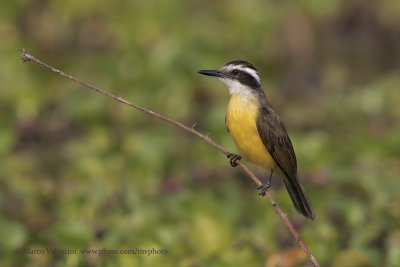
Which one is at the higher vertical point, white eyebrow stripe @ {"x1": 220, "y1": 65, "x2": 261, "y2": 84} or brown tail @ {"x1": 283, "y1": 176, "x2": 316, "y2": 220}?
white eyebrow stripe @ {"x1": 220, "y1": 65, "x2": 261, "y2": 84}

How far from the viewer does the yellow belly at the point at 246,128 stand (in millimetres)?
6688

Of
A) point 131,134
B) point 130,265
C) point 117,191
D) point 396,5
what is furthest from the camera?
point 396,5

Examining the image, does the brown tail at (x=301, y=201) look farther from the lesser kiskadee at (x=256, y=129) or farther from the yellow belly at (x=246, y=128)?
the yellow belly at (x=246, y=128)

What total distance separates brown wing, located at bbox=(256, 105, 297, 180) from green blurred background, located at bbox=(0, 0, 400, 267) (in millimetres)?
955

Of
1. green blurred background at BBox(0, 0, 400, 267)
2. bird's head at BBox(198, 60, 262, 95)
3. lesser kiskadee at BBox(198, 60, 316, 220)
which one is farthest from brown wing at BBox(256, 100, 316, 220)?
green blurred background at BBox(0, 0, 400, 267)

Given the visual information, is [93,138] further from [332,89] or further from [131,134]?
[332,89]

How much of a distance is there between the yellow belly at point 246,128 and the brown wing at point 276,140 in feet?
0.18

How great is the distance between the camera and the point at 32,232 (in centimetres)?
770

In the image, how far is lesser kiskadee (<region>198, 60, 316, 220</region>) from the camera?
6.71 metres

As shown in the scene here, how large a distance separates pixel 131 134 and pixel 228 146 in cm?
141

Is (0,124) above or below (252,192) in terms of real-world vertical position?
above

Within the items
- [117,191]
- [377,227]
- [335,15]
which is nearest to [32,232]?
[117,191]

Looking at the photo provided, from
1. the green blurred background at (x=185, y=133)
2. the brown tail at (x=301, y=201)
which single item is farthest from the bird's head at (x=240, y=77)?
the green blurred background at (x=185, y=133)

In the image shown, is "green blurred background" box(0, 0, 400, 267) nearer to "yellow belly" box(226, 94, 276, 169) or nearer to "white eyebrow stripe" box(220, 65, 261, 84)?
"yellow belly" box(226, 94, 276, 169)
